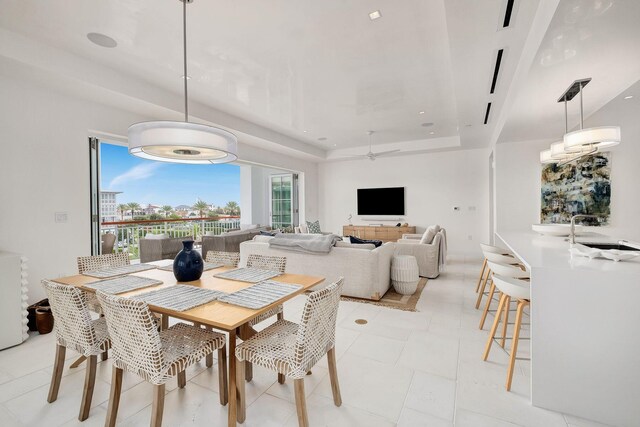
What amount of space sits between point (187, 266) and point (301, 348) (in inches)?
44.8

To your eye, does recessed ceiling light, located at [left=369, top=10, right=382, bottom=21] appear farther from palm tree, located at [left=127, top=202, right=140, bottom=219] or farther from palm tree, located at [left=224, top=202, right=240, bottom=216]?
palm tree, located at [left=224, top=202, right=240, bottom=216]

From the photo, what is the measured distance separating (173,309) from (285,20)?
2428mm

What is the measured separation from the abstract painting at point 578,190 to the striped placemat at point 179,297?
18.6ft

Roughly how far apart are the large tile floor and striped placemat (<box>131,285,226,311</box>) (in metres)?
0.71

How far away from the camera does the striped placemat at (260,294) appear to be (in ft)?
5.50

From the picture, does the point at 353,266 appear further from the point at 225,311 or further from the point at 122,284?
the point at 122,284

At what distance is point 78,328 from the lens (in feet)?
5.65

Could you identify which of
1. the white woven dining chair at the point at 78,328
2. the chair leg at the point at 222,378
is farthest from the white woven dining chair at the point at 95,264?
the chair leg at the point at 222,378

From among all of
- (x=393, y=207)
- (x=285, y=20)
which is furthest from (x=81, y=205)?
(x=393, y=207)

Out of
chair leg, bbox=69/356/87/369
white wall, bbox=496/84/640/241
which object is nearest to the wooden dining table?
chair leg, bbox=69/356/87/369

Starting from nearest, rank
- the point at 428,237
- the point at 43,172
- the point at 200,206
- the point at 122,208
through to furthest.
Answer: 1. the point at 43,172
2. the point at 428,237
3. the point at 122,208
4. the point at 200,206

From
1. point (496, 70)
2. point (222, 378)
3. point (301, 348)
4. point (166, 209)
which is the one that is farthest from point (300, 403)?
point (166, 209)

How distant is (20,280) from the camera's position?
2730 mm

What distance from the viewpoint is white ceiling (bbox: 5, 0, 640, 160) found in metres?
2.25
